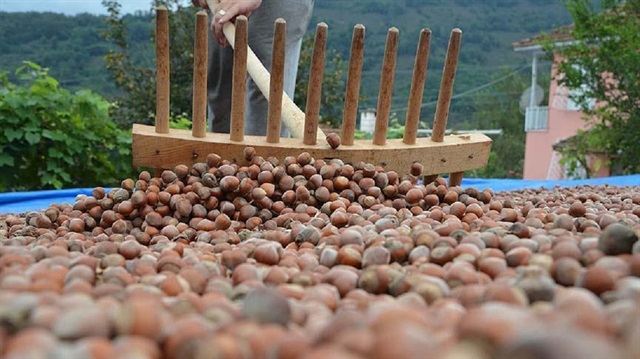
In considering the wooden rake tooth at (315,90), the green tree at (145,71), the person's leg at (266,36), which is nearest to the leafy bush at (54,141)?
the person's leg at (266,36)

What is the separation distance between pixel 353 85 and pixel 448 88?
1.46 ft

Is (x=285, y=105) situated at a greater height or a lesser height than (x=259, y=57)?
lesser

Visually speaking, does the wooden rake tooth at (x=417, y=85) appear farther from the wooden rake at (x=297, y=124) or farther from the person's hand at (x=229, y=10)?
the person's hand at (x=229, y=10)

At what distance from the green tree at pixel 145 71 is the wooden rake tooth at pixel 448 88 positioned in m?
7.06

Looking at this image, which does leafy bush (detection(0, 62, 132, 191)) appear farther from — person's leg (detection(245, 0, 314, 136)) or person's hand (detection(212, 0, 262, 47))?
person's hand (detection(212, 0, 262, 47))

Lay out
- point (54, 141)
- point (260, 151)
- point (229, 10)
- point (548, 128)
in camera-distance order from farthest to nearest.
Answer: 1. point (548, 128)
2. point (54, 141)
3. point (229, 10)
4. point (260, 151)

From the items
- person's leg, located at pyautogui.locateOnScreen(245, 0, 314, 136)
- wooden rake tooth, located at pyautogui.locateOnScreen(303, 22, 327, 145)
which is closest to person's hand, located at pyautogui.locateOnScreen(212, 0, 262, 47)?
person's leg, located at pyautogui.locateOnScreen(245, 0, 314, 136)

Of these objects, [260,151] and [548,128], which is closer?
[260,151]

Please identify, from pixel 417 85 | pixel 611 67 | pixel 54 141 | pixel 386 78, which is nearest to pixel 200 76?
pixel 386 78

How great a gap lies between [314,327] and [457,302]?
225 mm

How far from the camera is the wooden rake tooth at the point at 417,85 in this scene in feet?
9.58

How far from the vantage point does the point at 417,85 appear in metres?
2.99

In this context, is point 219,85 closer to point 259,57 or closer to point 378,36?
point 259,57

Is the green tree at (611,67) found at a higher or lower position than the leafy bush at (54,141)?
higher
